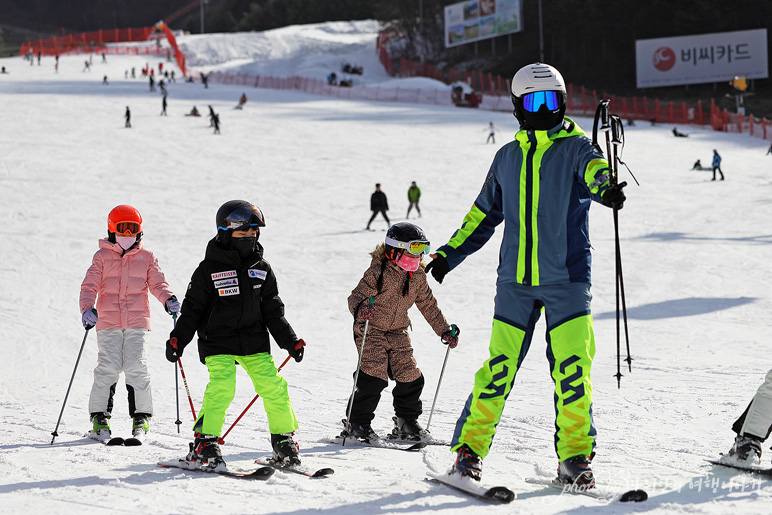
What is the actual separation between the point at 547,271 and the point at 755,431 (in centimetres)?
132

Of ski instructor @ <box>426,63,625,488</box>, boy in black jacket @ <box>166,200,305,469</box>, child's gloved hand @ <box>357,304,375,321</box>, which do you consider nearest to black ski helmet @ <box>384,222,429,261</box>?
child's gloved hand @ <box>357,304,375,321</box>

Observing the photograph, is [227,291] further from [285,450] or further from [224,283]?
[285,450]

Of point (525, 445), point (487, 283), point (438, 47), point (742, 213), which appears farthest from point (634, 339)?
point (438, 47)

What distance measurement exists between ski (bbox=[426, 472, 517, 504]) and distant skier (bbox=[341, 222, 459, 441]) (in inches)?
55.0

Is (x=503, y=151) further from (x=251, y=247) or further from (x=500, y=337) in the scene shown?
(x=251, y=247)

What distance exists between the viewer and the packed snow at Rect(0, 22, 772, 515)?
4.32m

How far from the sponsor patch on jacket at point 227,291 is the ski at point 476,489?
1.35 m

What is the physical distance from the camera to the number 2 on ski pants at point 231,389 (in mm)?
4766

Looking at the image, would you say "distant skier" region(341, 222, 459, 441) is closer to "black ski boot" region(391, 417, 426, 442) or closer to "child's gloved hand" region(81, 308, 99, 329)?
"black ski boot" region(391, 417, 426, 442)

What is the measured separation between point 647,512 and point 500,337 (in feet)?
3.20

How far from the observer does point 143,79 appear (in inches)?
2037

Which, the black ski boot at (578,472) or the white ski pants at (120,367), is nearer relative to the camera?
the black ski boot at (578,472)

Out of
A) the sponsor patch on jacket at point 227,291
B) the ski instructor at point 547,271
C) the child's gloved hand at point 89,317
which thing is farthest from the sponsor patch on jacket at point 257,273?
the child's gloved hand at point 89,317

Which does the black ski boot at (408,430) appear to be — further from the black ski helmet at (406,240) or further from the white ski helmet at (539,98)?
the white ski helmet at (539,98)
